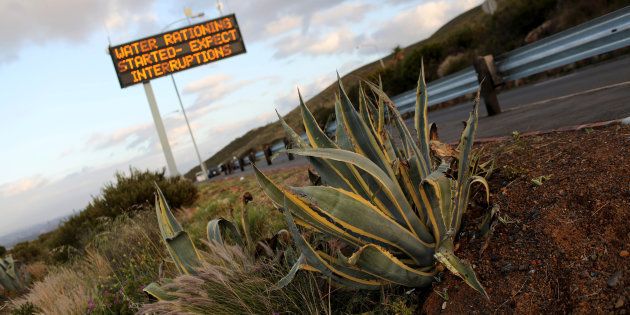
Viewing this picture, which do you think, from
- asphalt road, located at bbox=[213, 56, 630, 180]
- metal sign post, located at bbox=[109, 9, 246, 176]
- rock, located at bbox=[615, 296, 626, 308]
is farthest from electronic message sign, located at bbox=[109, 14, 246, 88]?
rock, located at bbox=[615, 296, 626, 308]

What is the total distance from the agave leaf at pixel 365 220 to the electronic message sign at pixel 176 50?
23520 mm

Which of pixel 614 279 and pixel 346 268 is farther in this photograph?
pixel 346 268

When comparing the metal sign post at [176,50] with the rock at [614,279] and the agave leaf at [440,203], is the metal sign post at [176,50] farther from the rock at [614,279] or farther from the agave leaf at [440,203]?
the rock at [614,279]

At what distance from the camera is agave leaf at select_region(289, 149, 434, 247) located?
8.23 ft

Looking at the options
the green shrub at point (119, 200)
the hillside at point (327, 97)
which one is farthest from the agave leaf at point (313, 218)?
the hillside at point (327, 97)

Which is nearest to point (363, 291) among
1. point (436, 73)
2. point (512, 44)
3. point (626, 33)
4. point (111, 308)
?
point (111, 308)

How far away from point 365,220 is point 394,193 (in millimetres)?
247

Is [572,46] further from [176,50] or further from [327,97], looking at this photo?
[327,97]

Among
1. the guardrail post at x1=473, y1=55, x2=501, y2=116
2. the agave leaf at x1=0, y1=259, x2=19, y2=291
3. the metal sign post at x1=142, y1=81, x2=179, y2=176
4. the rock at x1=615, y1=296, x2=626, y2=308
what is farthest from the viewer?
the metal sign post at x1=142, y1=81, x2=179, y2=176

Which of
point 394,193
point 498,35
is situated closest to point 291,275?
point 394,193

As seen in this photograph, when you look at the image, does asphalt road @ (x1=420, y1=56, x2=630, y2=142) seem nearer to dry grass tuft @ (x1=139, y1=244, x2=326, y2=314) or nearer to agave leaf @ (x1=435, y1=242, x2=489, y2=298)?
agave leaf @ (x1=435, y1=242, x2=489, y2=298)

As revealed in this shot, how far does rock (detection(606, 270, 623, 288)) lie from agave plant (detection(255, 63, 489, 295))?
0.51 meters

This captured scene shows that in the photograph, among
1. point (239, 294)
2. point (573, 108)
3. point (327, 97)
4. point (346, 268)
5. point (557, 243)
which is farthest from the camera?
point (327, 97)

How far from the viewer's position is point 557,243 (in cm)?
237
